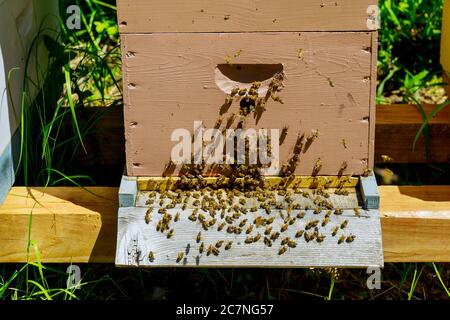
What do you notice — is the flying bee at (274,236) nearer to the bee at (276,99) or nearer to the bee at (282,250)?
the bee at (282,250)

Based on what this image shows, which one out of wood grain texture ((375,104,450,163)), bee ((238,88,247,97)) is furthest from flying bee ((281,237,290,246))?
wood grain texture ((375,104,450,163))

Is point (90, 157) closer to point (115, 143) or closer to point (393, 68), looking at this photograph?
point (115, 143)

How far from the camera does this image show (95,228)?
259 cm

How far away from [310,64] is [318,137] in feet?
0.82

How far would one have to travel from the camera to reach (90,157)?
315 centimetres

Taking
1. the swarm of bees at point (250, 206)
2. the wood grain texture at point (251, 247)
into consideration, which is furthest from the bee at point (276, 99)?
the wood grain texture at point (251, 247)

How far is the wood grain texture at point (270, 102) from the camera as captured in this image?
2.40 metres

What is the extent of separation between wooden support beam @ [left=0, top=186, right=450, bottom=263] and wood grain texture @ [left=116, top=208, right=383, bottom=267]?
6.4 inches

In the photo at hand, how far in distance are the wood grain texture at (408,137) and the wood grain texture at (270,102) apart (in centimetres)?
64

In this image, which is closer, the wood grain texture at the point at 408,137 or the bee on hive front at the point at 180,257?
the bee on hive front at the point at 180,257

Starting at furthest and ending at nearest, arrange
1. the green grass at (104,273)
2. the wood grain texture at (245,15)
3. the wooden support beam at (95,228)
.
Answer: the green grass at (104,273) → the wooden support beam at (95,228) → the wood grain texture at (245,15)

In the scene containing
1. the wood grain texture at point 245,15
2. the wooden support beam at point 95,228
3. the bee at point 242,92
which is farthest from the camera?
the wooden support beam at point 95,228

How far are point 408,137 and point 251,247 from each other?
42.1 inches

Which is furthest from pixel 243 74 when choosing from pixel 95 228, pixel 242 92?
pixel 95 228
